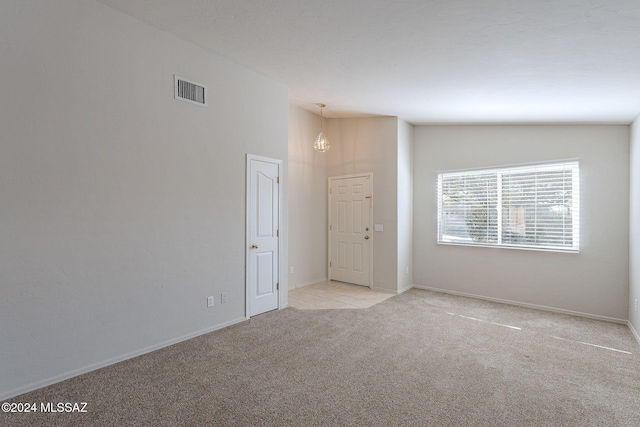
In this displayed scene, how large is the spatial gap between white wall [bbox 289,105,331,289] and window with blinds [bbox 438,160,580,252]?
7.40 ft

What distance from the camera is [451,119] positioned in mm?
5219

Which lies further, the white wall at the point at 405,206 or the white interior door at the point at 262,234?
the white wall at the point at 405,206

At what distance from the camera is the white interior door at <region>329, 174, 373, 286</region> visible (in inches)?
234

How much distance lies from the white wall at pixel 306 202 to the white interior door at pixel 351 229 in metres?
0.20

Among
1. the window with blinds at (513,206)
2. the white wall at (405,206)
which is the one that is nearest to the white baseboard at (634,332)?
the window with blinds at (513,206)

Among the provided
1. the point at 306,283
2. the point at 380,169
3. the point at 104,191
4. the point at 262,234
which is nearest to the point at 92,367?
the point at 104,191

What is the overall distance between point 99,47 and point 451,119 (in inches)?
188

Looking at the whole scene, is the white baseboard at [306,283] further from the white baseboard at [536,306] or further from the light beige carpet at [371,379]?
the white baseboard at [536,306]

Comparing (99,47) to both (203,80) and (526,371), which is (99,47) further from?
(526,371)

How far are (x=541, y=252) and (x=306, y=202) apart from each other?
12.8 ft

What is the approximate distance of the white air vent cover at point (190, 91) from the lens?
3428 millimetres

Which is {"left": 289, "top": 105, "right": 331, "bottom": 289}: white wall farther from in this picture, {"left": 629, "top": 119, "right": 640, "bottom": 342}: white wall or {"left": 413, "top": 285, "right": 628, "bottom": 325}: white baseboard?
{"left": 629, "top": 119, "right": 640, "bottom": 342}: white wall

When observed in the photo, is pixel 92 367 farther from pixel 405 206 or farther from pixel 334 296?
pixel 405 206

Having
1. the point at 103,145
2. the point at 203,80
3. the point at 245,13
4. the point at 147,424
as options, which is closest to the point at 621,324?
the point at 147,424
